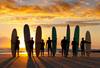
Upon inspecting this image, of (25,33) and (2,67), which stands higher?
(25,33)

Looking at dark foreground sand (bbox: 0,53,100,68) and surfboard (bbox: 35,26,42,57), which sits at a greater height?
surfboard (bbox: 35,26,42,57)

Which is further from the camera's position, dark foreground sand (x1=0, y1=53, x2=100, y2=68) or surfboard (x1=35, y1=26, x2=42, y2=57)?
surfboard (x1=35, y1=26, x2=42, y2=57)

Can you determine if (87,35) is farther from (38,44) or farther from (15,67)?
(15,67)

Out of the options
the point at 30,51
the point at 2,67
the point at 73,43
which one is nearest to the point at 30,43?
the point at 30,51

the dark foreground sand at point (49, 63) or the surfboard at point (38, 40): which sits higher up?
the surfboard at point (38, 40)

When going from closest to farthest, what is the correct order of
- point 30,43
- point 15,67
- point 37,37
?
point 15,67 < point 30,43 < point 37,37

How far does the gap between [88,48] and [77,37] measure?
227cm

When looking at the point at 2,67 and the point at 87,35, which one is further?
the point at 87,35

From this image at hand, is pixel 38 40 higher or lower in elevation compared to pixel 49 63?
higher

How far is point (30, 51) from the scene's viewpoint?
35875 millimetres

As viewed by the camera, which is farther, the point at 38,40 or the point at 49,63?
the point at 38,40

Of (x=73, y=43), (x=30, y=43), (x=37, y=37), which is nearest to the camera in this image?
(x=30, y=43)

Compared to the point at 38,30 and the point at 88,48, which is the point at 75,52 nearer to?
the point at 88,48

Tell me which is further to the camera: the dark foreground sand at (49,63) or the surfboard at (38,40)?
the surfboard at (38,40)
